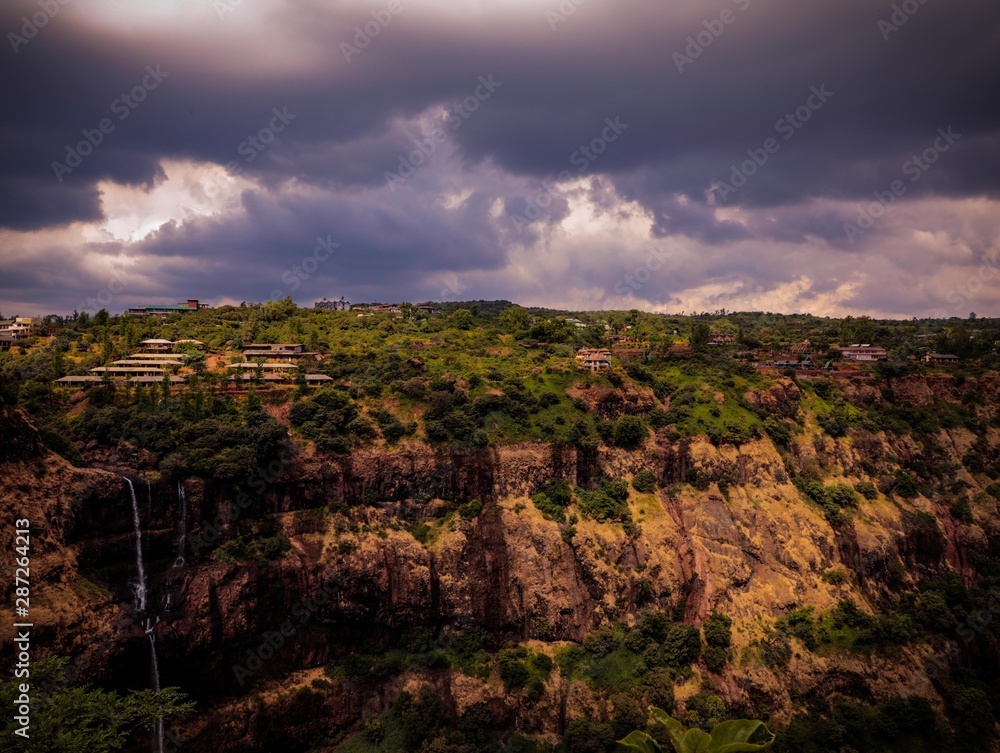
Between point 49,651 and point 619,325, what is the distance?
90583 mm

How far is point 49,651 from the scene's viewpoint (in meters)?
34.7

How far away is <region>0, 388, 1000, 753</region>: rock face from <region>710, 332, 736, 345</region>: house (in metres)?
33.3

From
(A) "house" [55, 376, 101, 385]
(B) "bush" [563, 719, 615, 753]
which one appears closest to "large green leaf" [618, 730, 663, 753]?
(B) "bush" [563, 719, 615, 753]

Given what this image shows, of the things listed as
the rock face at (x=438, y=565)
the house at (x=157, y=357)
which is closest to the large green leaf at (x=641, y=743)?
the rock face at (x=438, y=565)

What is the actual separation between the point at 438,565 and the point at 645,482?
894 inches

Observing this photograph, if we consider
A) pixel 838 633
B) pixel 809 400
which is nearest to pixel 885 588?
pixel 838 633

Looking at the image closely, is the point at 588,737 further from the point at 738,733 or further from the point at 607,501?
the point at 738,733

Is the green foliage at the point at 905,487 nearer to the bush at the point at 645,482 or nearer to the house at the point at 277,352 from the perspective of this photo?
the bush at the point at 645,482

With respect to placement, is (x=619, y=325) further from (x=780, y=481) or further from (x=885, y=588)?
(x=885, y=588)

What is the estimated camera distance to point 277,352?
6938 centimetres

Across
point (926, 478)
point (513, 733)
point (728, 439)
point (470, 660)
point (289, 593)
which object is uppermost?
point (728, 439)

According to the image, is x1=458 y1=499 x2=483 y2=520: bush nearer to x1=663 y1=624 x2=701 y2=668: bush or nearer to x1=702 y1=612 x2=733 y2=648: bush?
x1=663 y1=624 x2=701 y2=668: bush

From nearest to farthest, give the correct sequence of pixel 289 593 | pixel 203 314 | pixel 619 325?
pixel 289 593 → pixel 203 314 → pixel 619 325

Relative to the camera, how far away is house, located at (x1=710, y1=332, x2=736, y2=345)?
100500 millimetres
